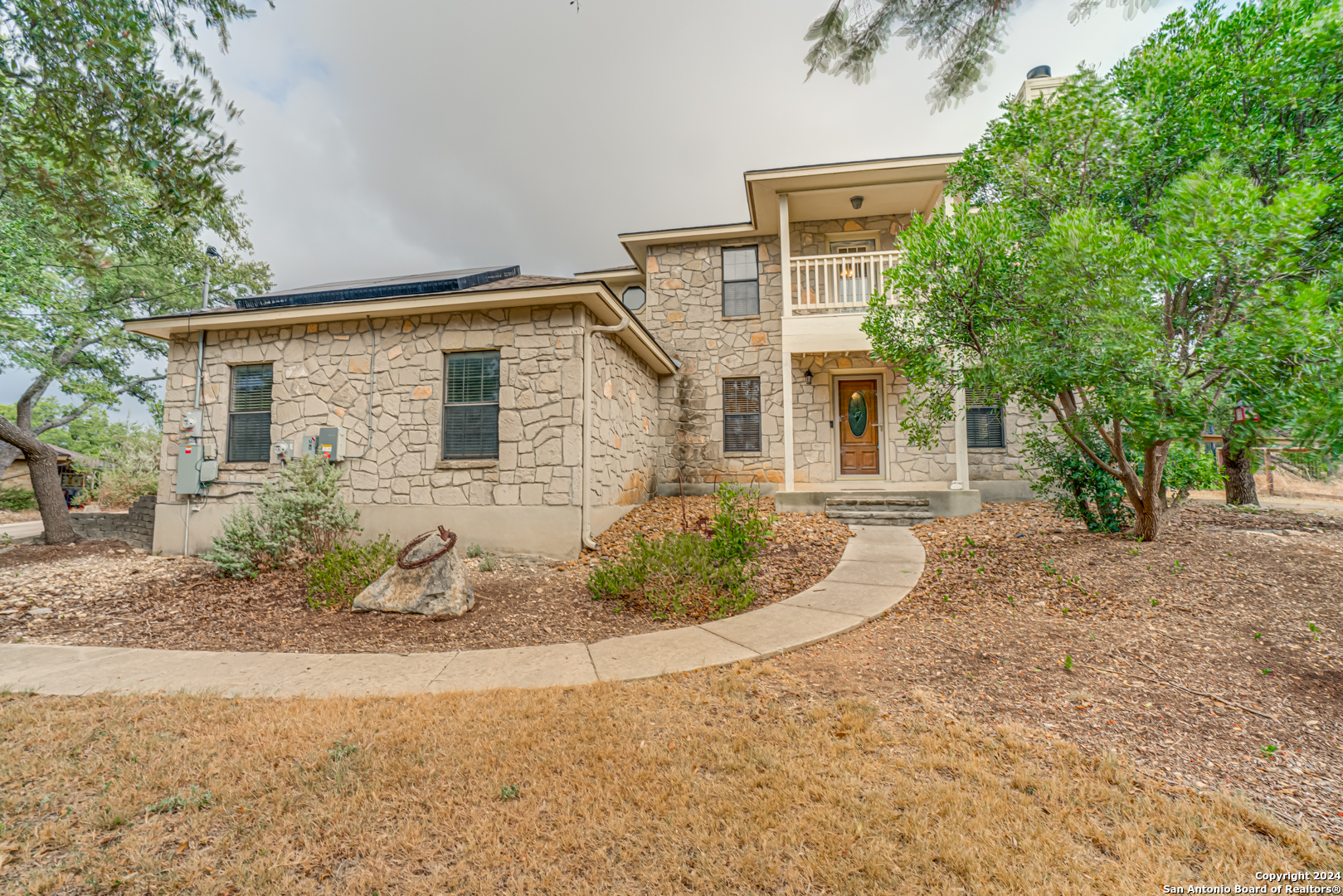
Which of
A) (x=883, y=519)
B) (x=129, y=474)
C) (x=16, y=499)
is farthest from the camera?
(x=16, y=499)

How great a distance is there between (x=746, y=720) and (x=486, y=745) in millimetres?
1237

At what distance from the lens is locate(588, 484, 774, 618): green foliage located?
15.3 ft

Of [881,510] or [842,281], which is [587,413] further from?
[842,281]

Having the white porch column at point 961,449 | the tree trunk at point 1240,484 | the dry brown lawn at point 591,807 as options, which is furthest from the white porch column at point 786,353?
the tree trunk at point 1240,484

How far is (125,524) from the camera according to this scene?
8734 mm

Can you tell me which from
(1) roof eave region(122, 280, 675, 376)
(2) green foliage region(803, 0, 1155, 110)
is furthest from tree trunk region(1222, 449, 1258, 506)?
(1) roof eave region(122, 280, 675, 376)

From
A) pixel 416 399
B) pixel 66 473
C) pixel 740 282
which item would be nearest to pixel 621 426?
pixel 416 399

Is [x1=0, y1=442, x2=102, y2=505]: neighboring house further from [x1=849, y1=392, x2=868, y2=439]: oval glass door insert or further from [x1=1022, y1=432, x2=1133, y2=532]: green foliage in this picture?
[x1=1022, y1=432, x2=1133, y2=532]: green foliage

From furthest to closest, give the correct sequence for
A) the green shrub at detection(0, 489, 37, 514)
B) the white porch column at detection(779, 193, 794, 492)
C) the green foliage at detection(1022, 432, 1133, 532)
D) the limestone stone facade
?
the green shrub at detection(0, 489, 37, 514) → the limestone stone facade → the white porch column at detection(779, 193, 794, 492) → the green foliage at detection(1022, 432, 1133, 532)

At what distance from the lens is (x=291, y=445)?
7.38 metres

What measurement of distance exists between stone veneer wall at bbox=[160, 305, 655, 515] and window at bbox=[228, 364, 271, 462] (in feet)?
0.40

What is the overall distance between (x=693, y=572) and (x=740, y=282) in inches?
285

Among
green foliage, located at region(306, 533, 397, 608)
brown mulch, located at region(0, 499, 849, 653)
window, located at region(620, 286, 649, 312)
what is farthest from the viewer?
window, located at region(620, 286, 649, 312)

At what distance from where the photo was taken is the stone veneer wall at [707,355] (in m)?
10.1
